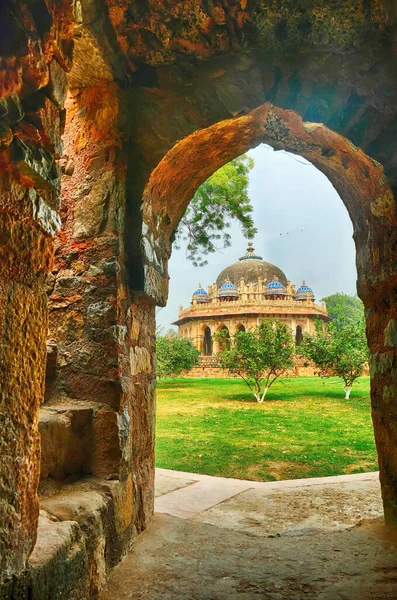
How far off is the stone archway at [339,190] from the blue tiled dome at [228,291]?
104 feet

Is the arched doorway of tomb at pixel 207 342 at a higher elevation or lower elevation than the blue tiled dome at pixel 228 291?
lower

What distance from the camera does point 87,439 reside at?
2.43 meters

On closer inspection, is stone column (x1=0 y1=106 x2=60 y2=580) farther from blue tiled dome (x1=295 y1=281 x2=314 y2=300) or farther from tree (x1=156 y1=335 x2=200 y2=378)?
blue tiled dome (x1=295 y1=281 x2=314 y2=300)

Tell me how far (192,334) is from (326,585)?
107 feet

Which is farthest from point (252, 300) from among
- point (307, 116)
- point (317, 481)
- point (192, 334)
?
point (307, 116)

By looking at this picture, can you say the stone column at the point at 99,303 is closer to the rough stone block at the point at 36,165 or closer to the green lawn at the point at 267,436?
the rough stone block at the point at 36,165

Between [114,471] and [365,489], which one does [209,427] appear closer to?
[365,489]

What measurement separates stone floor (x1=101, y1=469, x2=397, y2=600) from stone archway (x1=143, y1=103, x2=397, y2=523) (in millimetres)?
501

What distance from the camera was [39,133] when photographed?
4.82ft

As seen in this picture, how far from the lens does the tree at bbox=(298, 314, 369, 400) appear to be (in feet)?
47.4

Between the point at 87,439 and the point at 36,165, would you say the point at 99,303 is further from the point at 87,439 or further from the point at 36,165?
the point at 36,165

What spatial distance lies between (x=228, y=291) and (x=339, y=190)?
31.9 m

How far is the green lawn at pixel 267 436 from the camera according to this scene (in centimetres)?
662

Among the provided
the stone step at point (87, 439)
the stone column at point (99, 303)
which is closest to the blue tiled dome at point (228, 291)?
the stone column at point (99, 303)
